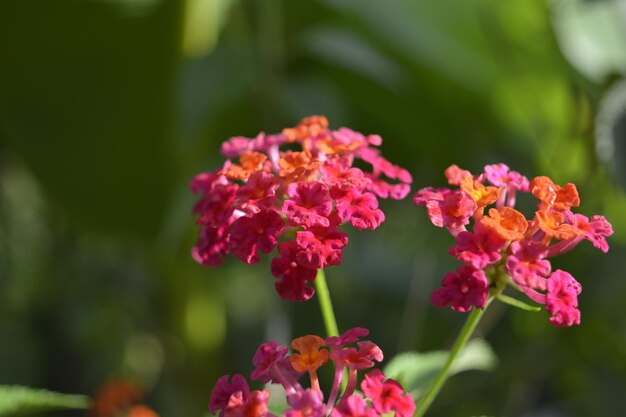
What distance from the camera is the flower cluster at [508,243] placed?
363 mm

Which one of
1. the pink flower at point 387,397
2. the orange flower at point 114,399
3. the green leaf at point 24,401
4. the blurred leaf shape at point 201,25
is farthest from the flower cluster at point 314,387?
the blurred leaf shape at point 201,25

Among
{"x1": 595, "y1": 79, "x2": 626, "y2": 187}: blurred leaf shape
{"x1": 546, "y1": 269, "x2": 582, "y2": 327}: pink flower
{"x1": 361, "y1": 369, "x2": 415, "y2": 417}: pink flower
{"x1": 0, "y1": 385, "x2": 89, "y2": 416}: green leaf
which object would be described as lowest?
{"x1": 0, "y1": 385, "x2": 89, "y2": 416}: green leaf

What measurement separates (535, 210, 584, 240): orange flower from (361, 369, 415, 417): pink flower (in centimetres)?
9

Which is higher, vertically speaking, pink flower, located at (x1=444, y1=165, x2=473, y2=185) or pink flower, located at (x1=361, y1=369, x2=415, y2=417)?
pink flower, located at (x1=444, y1=165, x2=473, y2=185)

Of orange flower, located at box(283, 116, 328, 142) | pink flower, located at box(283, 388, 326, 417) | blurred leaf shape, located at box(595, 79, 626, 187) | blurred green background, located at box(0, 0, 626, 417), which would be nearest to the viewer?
pink flower, located at box(283, 388, 326, 417)

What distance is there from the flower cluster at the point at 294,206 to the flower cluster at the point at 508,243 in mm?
33

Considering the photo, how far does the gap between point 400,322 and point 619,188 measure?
1.16 feet

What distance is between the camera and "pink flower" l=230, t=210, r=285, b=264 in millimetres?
387

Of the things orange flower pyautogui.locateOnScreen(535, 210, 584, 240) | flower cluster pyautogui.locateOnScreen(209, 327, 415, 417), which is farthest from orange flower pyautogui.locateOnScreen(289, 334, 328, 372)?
orange flower pyautogui.locateOnScreen(535, 210, 584, 240)

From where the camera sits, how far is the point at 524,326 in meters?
0.81

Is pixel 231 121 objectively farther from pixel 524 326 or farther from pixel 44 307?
pixel 44 307

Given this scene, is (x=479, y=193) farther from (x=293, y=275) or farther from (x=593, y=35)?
(x=593, y=35)

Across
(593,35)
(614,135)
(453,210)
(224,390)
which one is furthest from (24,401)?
(593,35)

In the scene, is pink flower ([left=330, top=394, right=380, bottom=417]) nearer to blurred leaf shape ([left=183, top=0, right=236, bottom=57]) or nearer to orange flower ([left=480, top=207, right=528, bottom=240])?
orange flower ([left=480, top=207, right=528, bottom=240])
